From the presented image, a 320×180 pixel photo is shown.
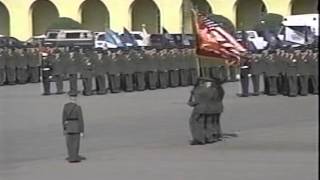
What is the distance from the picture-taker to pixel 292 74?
25.1m

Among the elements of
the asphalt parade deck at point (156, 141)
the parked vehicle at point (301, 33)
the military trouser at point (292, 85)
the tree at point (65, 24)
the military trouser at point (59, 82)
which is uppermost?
the tree at point (65, 24)

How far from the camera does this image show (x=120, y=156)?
1419 cm

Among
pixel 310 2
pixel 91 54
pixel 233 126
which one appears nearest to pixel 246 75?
pixel 91 54

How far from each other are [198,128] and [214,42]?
1.59 m

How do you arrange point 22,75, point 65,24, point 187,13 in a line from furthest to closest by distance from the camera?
point 187,13, point 65,24, point 22,75

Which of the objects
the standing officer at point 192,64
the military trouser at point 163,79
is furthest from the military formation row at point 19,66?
the standing officer at point 192,64

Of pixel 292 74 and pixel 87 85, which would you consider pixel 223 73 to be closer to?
pixel 292 74

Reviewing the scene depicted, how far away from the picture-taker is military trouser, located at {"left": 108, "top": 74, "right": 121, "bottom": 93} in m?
27.2

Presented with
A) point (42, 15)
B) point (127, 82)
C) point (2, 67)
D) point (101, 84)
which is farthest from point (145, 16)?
point (101, 84)

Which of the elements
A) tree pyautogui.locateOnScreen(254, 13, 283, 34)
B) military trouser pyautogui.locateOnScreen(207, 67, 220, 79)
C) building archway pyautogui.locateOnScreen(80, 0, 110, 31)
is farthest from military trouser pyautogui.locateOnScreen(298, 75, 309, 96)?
building archway pyautogui.locateOnScreen(80, 0, 110, 31)

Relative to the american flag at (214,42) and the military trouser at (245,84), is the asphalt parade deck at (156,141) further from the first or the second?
the american flag at (214,42)

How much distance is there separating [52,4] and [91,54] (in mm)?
36508

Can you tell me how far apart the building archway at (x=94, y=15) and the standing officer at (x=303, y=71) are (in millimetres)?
36925

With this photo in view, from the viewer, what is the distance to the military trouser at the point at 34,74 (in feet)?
103
